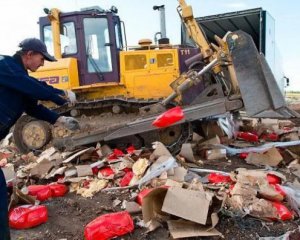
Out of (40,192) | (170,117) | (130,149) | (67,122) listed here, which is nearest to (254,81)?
(170,117)

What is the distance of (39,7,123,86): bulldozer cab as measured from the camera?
7645 mm

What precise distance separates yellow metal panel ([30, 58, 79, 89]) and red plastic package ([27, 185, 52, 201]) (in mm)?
3020

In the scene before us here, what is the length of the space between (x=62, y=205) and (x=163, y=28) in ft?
18.3

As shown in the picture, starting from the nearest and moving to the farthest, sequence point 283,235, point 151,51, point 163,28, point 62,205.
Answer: point 283,235 < point 62,205 < point 151,51 < point 163,28

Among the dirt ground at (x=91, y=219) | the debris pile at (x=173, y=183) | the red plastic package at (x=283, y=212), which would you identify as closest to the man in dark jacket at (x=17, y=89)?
the dirt ground at (x=91, y=219)

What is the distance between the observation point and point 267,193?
4.21 metres

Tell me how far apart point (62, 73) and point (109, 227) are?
4514 millimetres

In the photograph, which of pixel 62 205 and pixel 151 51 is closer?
pixel 62 205

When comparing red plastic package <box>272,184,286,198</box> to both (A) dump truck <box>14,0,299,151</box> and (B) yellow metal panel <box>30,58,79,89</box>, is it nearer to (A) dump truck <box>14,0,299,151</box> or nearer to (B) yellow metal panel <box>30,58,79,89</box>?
(A) dump truck <box>14,0,299,151</box>

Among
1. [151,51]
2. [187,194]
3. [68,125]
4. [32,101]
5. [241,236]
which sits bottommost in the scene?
[241,236]

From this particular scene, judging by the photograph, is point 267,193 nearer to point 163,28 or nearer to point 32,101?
point 32,101

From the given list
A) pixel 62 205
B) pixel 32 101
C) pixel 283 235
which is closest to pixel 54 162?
pixel 62 205

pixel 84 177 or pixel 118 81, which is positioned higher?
pixel 118 81

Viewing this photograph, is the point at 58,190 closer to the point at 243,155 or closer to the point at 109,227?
the point at 109,227
